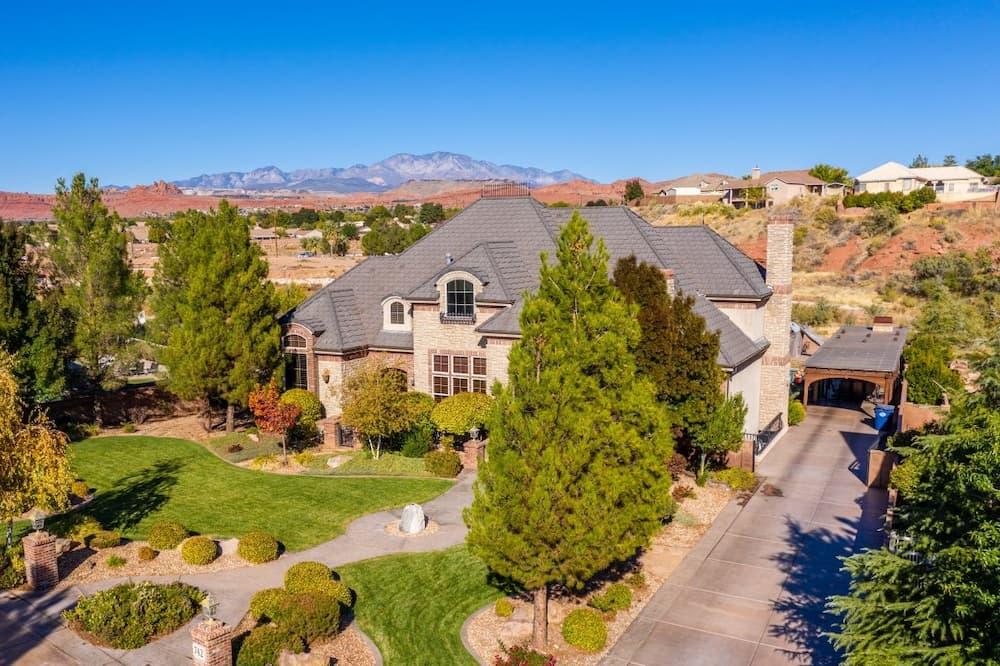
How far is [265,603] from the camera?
16312 mm

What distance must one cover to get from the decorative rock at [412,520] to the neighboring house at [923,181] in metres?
105

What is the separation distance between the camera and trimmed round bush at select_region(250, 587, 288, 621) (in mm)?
16155

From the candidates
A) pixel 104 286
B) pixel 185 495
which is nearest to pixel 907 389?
pixel 185 495

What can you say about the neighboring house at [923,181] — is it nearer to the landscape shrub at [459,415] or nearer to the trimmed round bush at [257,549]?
the landscape shrub at [459,415]

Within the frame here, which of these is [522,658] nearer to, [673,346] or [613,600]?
[613,600]

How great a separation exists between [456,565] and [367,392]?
32.9 feet

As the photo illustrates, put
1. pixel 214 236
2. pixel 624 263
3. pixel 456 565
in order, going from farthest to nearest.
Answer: pixel 214 236 → pixel 624 263 → pixel 456 565

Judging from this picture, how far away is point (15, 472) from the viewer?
17750 mm

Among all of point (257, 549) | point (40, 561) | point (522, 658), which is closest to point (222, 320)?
point (257, 549)

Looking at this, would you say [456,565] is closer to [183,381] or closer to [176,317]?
[183,381]

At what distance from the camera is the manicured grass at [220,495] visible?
22406mm

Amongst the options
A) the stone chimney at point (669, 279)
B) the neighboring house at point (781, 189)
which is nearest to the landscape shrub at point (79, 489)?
the stone chimney at point (669, 279)

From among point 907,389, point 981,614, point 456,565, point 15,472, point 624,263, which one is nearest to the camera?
point 981,614

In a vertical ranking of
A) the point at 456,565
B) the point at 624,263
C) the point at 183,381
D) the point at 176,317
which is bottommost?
the point at 456,565
